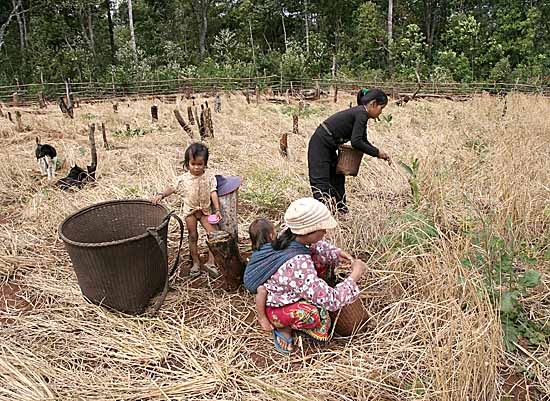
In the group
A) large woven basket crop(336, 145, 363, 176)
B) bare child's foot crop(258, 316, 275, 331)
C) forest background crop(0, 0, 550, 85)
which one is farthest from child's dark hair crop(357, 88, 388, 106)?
forest background crop(0, 0, 550, 85)

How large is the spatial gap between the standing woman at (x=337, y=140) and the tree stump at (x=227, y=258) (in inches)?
41.5

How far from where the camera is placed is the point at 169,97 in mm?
14945

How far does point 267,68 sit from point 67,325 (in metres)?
17.9

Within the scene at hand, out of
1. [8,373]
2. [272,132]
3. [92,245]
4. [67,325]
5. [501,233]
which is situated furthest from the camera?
[272,132]

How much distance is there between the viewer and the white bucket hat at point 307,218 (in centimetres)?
221

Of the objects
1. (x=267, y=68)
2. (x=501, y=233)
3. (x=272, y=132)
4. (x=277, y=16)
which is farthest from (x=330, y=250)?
(x=277, y=16)

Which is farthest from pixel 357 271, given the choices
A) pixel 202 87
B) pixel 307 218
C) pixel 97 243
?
pixel 202 87

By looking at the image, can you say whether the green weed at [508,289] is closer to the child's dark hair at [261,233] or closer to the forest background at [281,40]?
the child's dark hair at [261,233]

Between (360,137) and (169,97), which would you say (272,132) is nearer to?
(360,137)

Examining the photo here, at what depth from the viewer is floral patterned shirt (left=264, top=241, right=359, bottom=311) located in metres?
2.24

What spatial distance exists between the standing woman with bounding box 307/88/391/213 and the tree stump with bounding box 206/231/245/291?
3.46ft

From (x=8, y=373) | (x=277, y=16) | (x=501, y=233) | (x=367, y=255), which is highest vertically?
(x=277, y=16)

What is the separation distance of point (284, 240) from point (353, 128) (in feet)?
5.51

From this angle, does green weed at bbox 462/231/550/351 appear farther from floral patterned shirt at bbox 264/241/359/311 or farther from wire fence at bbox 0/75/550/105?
wire fence at bbox 0/75/550/105
